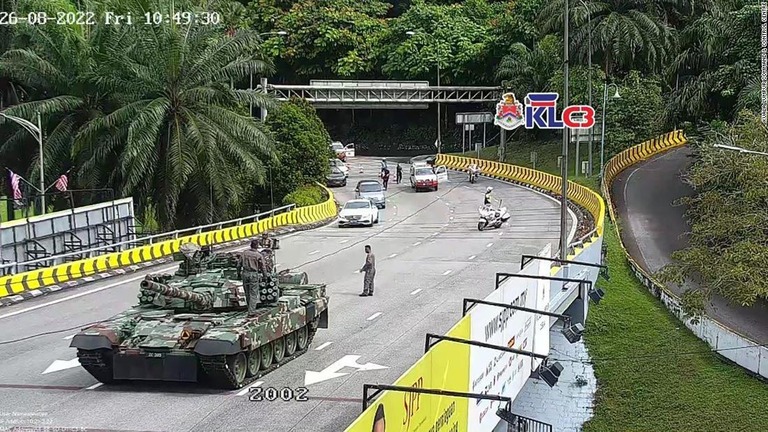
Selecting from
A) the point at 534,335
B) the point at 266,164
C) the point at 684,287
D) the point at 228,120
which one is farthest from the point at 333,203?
the point at 534,335

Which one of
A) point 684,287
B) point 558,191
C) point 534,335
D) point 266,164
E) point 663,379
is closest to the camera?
point 534,335

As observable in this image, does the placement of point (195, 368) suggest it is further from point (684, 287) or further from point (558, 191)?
point (558, 191)

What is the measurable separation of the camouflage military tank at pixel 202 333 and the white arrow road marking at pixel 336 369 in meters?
0.77

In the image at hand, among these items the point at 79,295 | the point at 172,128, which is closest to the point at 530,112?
the point at 172,128

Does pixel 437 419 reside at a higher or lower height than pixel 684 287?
higher

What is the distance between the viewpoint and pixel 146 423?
49.8ft

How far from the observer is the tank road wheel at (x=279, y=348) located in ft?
60.7

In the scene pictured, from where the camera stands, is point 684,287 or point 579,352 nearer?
point 579,352

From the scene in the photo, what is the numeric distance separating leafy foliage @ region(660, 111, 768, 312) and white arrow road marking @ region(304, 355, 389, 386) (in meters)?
13.0

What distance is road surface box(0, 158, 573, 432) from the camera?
15.7 meters

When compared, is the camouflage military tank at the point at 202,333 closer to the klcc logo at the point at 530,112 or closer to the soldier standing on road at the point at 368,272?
the soldier standing on road at the point at 368,272

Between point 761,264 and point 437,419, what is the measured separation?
1802cm

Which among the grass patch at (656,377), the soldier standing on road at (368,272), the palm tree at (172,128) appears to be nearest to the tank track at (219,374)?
the soldier standing on road at (368,272)

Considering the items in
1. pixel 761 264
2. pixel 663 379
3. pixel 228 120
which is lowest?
pixel 663 379
